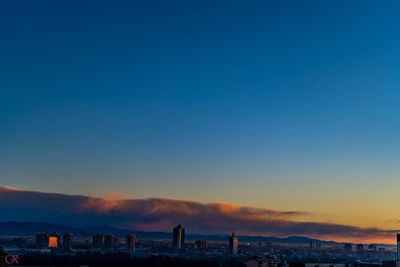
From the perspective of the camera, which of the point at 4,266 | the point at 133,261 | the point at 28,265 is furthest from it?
the point at 133,261

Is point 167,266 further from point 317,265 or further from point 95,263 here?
point 317,265

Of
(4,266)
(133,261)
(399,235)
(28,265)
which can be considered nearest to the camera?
(4,266)

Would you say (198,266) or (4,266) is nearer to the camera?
(4,266)

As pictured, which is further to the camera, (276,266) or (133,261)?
(133,261)

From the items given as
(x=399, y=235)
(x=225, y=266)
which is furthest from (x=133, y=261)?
(x=399, y=235)

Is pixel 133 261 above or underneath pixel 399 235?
underneath

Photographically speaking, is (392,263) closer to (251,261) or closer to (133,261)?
(251,261)

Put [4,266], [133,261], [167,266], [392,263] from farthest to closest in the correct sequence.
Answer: [133,261] < [167,266] < [392,263] < [4,266]

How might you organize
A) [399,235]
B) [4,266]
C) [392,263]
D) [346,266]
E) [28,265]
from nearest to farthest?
[4,266] < [399,235] < [392,263] < [346,266] < [28,265]

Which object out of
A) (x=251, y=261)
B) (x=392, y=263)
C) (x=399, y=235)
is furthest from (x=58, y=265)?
(x=399, y=235)
